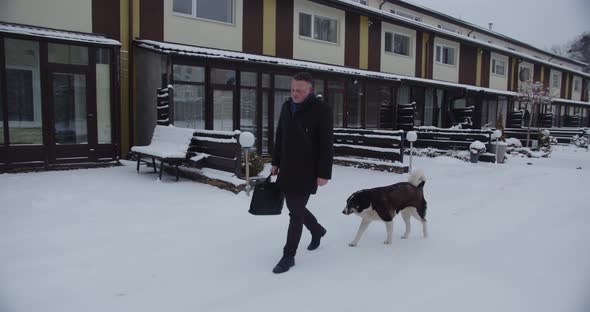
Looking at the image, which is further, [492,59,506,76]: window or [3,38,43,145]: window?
[492,59,506,76]: window

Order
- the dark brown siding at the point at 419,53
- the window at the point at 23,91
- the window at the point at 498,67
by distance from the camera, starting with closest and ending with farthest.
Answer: the window at the point at 23,91
the dark brown siding at the point at 419,53
the window at the point at 498,67

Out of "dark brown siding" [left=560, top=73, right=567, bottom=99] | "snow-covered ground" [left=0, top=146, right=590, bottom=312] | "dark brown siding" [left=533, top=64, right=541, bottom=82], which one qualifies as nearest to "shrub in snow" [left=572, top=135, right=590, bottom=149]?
"dark brown siding" [left=533, top=64, right=541, bottom=82]

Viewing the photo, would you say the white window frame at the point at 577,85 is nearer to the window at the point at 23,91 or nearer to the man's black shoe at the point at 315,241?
the man's black shoe at the point at 315,241

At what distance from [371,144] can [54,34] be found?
7.96 meters

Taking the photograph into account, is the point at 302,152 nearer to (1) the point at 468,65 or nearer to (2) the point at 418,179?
(2) the point at 418,179

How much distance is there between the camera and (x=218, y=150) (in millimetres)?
8039

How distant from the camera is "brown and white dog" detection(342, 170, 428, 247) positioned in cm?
440

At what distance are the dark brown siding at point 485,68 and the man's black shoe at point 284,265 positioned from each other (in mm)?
23049

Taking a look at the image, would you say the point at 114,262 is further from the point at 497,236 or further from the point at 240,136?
the point at 497,236

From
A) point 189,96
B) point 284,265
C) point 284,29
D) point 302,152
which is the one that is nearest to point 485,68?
point 284,29

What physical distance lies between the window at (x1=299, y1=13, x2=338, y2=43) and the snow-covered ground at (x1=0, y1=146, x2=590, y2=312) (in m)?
8.84

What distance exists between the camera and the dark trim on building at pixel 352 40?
628 inches

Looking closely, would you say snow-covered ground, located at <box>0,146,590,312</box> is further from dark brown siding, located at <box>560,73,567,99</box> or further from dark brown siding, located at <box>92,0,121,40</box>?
dark brown siding, located at <box>560,73,567,99</box>

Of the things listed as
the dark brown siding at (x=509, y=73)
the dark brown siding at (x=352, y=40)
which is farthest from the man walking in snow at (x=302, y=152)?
the dark brown siding at (x=509, y=73)
